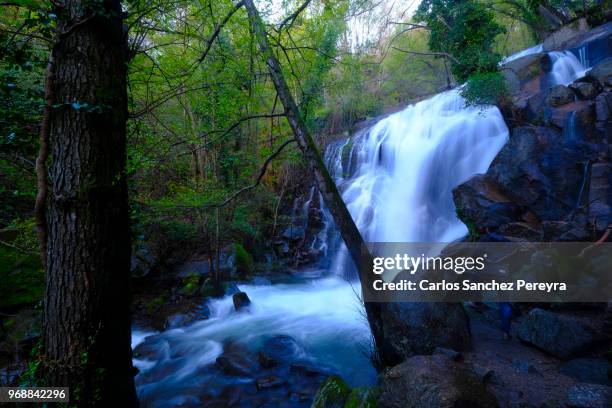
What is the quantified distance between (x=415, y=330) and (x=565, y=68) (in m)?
14.0

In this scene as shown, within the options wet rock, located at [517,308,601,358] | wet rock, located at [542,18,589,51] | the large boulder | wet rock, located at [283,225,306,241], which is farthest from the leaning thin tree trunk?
wet rock, located at [542,18,589,51]

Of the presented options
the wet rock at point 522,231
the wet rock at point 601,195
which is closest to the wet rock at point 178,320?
the wet rock at point 522,231

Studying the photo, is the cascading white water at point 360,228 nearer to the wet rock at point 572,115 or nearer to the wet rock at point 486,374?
the wet rock at point 572,115

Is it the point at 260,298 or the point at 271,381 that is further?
the point at 260,298

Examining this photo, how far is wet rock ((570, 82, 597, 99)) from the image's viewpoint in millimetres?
8951

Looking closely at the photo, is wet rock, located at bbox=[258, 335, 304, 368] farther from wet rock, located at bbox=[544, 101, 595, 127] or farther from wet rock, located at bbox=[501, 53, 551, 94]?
wet rock, located at bbox=[501, 53, 551, 94]

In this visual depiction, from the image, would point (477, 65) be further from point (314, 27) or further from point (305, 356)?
point (305, 356)

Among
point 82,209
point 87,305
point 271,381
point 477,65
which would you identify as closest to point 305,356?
point 271,381

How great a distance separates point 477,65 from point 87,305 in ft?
52.1

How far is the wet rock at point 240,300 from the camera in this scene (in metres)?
8.43

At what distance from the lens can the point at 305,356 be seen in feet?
20.0

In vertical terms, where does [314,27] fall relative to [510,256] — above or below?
above

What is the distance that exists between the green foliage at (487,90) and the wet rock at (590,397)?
10.3 meters

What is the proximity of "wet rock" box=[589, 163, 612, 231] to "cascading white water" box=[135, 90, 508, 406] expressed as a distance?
3450mm
